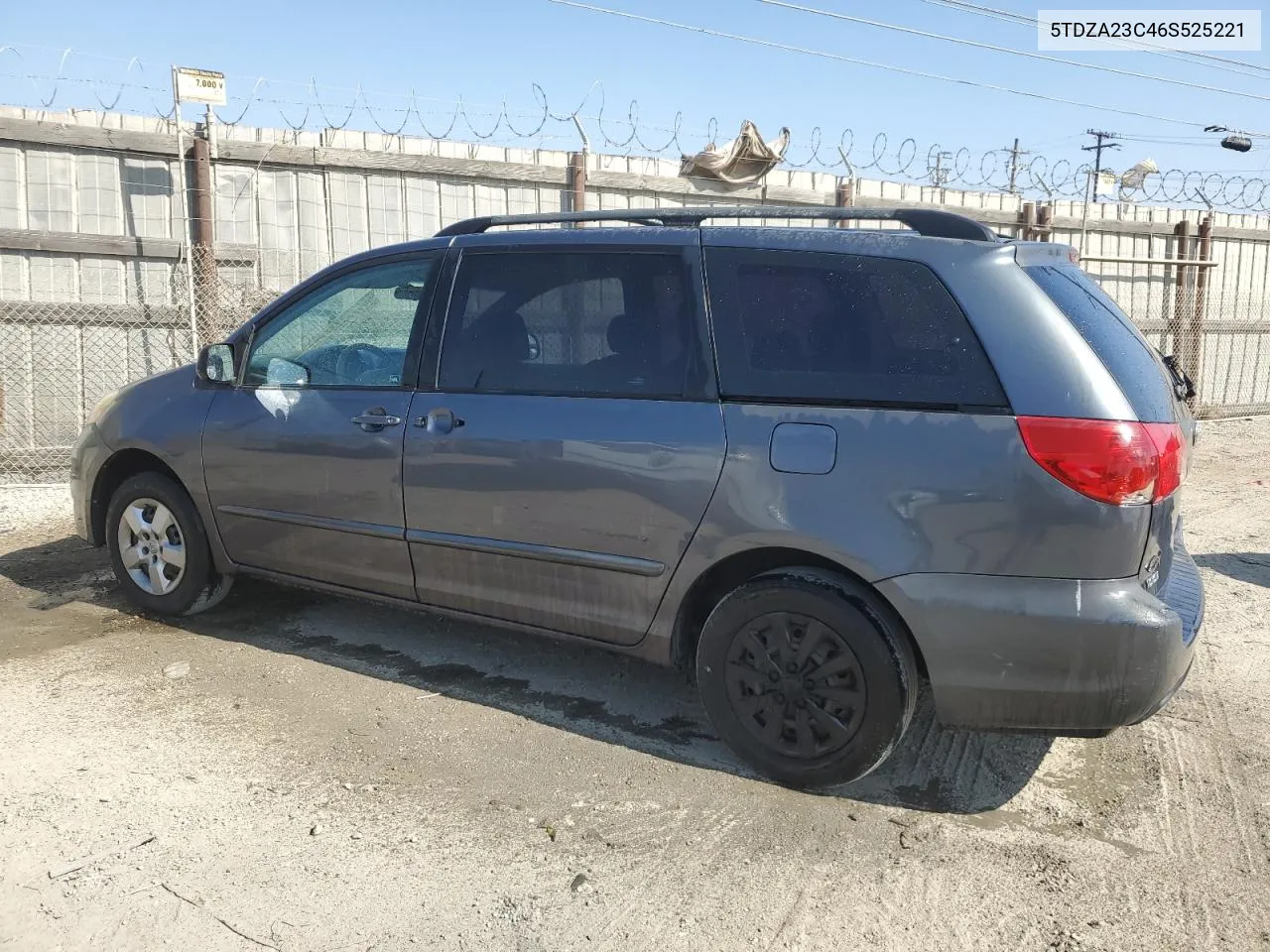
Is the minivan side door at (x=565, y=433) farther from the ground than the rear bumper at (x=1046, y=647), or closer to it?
farther from the ground

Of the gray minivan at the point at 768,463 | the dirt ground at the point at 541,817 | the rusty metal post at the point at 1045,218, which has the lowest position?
the dirt ground at the point at 541,817

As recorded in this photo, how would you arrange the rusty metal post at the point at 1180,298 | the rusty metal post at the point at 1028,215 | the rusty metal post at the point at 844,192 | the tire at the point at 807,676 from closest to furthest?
the tire at the point at 807,676 → the rusty metal post at the point at 844,192 → the rusty metal post at the point at 1028,215 → the rusty metal post at the point at 1180,298

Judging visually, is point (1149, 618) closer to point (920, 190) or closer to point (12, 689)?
point (12, 689)

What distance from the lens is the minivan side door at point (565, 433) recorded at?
11.4 ft

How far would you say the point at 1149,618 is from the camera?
291cm

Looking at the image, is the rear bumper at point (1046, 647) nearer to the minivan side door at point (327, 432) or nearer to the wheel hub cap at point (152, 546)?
the minivan side door at point (327, 432)

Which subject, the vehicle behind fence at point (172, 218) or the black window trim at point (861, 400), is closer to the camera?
the black window trim at point (861, 400)

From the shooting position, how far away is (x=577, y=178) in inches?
363

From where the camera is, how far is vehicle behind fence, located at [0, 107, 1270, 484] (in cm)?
756

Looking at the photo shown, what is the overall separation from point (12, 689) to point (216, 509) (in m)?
1.07

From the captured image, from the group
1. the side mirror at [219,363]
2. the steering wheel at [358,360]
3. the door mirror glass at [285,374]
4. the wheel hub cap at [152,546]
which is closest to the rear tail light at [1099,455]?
the steering wheel at [358,360]

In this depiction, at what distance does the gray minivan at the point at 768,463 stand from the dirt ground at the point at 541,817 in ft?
1.14

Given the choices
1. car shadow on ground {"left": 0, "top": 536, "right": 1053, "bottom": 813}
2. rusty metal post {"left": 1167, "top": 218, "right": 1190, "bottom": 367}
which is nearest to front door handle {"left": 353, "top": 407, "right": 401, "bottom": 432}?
car shadow on ground {"left": 0, "top": 536, "right": 1053, "bottom": 813}

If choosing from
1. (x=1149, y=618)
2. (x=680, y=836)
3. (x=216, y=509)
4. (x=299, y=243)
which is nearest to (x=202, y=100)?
(x=299, y=243)
